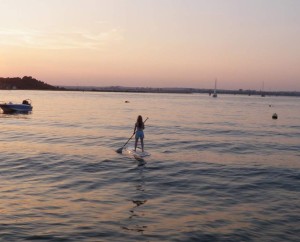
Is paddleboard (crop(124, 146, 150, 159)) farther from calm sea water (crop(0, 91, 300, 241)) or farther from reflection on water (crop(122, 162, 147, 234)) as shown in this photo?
reflection on water (crop(122, 162, 147, 234))

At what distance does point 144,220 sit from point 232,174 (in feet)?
26.5

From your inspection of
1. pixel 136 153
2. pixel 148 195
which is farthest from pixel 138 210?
pixel 136 153

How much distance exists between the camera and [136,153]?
22.9 metres

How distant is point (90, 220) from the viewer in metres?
10.8

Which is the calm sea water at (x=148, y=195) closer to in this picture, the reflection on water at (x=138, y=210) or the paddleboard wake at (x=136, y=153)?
the reflection on water at (x=138, y=210)

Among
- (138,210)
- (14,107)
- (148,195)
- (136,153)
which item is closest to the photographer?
(138,210)

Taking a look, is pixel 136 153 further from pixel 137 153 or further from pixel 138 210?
pixel 138 210

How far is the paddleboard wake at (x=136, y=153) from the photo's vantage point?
72.9 feet

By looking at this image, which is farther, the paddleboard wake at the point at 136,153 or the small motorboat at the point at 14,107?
the small motorboat at the point at 14,107

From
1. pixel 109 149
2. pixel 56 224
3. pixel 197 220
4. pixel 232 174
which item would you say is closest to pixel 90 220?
pixel 56 224

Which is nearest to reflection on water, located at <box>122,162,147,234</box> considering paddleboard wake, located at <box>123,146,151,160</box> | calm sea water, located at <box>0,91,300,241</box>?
calm sea water, located at <box>0,91,300,241</box>

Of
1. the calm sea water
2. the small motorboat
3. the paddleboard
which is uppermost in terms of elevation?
the small motorboat

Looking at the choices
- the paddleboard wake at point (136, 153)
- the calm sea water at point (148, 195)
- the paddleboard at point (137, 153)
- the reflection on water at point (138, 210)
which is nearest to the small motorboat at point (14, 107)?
the calm sea water at point (148, 195)

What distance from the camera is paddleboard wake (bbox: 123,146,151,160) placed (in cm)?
2223
